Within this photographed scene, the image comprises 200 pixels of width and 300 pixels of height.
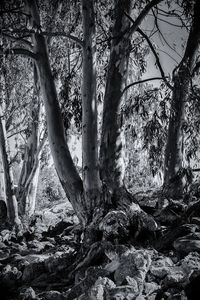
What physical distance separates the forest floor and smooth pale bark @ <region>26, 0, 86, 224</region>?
61 cm

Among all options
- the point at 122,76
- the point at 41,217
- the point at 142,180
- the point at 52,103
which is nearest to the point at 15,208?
the point at 41,217

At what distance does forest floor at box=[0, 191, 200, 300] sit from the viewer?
1.84 metres

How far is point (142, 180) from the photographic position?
961 centimetres

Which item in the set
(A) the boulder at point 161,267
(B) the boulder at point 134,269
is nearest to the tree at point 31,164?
(B) the boulder at point 134,269

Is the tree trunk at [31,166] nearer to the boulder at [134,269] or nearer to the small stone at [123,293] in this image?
the boulder at [134,269]

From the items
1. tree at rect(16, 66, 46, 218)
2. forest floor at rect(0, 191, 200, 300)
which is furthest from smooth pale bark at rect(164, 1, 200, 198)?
tree at rect(16, 66, 46, 218)

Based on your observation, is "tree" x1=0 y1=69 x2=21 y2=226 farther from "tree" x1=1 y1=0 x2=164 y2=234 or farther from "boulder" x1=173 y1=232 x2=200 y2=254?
"boulder" x1=173 y1=232 x2=200 y2=254

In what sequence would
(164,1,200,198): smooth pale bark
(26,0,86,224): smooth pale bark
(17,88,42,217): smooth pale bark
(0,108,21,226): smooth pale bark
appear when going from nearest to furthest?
(26,0,86,224): smooth pale bark, (164,1,200,198): smooth pale bark, (0,108,21,226): smooth pale bark, (17,88,42,217): smooth pale bark

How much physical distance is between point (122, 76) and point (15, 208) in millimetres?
3255

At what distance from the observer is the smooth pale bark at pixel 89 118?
3234mm

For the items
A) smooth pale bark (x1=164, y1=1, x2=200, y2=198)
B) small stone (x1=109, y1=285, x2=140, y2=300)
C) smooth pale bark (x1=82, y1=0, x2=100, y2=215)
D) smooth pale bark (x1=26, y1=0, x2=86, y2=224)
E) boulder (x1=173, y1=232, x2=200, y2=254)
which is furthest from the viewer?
smooth pale bark (x1=164, y1=1, x2=200, y2=198)

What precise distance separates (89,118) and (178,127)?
1.86 metres

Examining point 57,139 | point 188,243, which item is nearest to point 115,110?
point 57,139

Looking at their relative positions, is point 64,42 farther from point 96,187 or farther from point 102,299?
point 102,299
